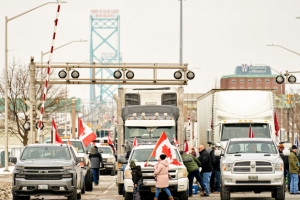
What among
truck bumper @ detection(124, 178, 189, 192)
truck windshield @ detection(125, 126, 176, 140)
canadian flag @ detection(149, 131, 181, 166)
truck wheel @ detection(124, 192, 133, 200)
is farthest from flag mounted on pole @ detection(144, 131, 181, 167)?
truck windshield @ detection(125, 126, 176, 140)

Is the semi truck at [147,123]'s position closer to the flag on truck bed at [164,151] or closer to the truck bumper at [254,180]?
the flag on truck bed at [164,151]

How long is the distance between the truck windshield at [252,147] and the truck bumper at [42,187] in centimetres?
531


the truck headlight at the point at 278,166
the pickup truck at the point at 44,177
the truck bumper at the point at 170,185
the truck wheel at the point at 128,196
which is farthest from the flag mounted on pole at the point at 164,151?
the truck headlight at the point at 278,166

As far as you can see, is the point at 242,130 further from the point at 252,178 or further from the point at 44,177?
the point at 44,177

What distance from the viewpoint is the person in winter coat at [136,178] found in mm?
26953

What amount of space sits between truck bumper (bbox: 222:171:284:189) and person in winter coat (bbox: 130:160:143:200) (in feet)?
9.25

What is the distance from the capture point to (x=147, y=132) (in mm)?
35875

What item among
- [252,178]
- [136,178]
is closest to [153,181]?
[136,178]

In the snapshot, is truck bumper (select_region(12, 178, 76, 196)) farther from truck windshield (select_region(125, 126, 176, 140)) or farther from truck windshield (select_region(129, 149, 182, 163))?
truck windshield (select_region(125, 126, 176, 140))

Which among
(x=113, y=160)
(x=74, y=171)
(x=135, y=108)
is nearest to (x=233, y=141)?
(x=74, y=171)

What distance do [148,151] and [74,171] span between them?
251cm

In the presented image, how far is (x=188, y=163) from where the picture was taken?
105 ft

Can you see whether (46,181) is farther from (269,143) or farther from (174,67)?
(174,67)

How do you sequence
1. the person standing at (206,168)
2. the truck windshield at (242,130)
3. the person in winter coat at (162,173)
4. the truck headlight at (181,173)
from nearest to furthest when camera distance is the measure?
the person in winter coat at (162,173), the truck headlight at (181,173), the person standing at (206,168), the truck windshield at (242,130)
